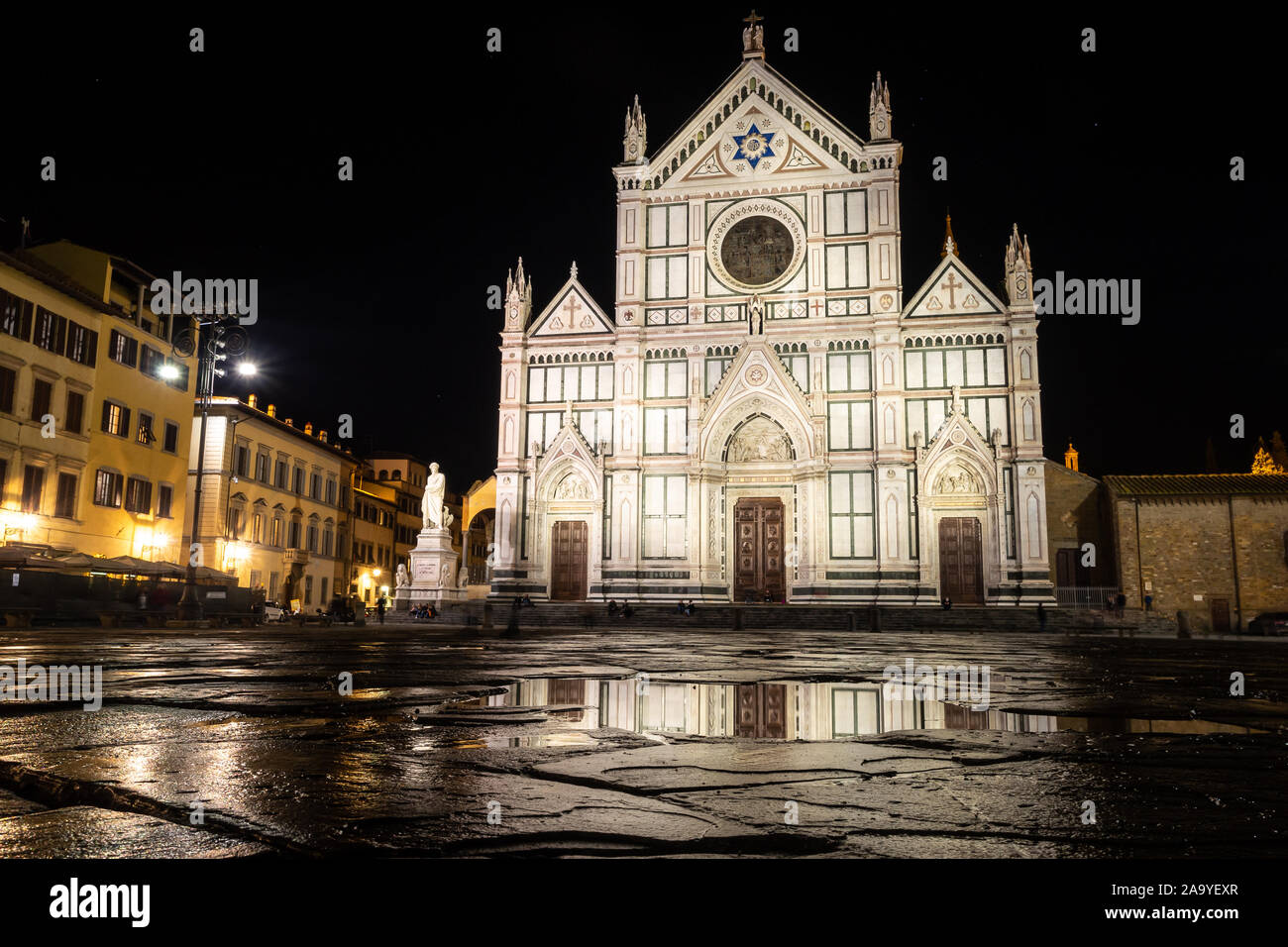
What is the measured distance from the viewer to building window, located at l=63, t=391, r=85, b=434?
30781mm

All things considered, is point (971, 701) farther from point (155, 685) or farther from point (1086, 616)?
point (1086, 616)

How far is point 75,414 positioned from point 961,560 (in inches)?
1226

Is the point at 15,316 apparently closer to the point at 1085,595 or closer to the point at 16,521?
the point at 16,521

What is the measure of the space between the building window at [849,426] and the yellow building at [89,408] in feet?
84.3

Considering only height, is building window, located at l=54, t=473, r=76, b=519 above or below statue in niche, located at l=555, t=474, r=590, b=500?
below

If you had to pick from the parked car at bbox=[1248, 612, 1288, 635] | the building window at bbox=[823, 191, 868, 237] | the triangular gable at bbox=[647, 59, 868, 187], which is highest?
the triangular gable at bbox=[647, 59, 868, 187]

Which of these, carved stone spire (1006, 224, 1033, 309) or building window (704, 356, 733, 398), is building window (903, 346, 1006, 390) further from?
building window (704, 356, 733, 398)

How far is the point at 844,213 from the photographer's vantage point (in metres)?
35.4

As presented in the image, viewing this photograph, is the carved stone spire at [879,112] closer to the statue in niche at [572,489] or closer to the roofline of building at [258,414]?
the statue in niche at [572,489]

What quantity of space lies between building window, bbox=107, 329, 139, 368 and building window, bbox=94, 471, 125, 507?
4233 millimetres

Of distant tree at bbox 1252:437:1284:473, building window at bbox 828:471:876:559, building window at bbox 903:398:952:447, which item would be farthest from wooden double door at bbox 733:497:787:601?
distant tree at bbox 1252:437:1284:473
